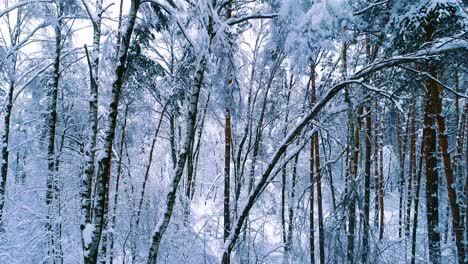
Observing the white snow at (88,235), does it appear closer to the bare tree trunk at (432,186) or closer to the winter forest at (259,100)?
the winter forest at (259,100)

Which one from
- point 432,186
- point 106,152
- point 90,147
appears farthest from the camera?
point 432,186

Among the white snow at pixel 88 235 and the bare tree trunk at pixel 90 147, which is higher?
the bare tree trunk at pixel 90 147

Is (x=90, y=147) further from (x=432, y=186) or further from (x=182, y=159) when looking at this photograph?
(x=432, y=186)

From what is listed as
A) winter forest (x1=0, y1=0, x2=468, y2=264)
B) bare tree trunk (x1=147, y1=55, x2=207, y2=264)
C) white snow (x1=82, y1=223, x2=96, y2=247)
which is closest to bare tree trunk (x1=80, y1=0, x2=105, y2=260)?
winter forest (x1=0, y1=0, x2=468, y2=264)

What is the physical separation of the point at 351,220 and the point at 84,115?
16.0 meters

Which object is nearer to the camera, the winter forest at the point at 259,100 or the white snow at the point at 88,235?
the winter forest at the point at 259,100

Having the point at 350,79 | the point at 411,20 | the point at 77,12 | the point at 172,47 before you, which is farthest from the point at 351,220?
the point at 172,47

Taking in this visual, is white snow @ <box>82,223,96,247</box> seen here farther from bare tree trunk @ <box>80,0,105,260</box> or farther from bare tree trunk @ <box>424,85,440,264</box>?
bare tree trunk @ <box>424,85,440,264</box>

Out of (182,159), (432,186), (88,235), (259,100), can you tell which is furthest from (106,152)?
(259,100)

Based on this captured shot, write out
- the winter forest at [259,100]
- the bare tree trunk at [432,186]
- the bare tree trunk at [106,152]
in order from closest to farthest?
the winter forest at [259,100] < the bare tree trunk at [106,152] < the bare tree trunk at [432,186]

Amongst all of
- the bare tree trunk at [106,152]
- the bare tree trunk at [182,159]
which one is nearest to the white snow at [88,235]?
the bare tree trunk at [106,152]

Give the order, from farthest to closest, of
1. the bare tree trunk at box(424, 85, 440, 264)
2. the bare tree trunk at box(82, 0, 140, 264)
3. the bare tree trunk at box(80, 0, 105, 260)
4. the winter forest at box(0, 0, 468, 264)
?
the bare tree trunk at box(424, 85, 440, 264)
the bare tree trunk at box(80, 0, 105, 260)
the bare tree trunk at box(82, 0, 140, 264)
the winter forest at box(0, 0, 468, 264)

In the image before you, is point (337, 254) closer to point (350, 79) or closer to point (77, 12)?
point (350, 79)

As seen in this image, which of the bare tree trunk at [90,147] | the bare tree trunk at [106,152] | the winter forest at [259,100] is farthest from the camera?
the bare tree trunk at [90,147]
